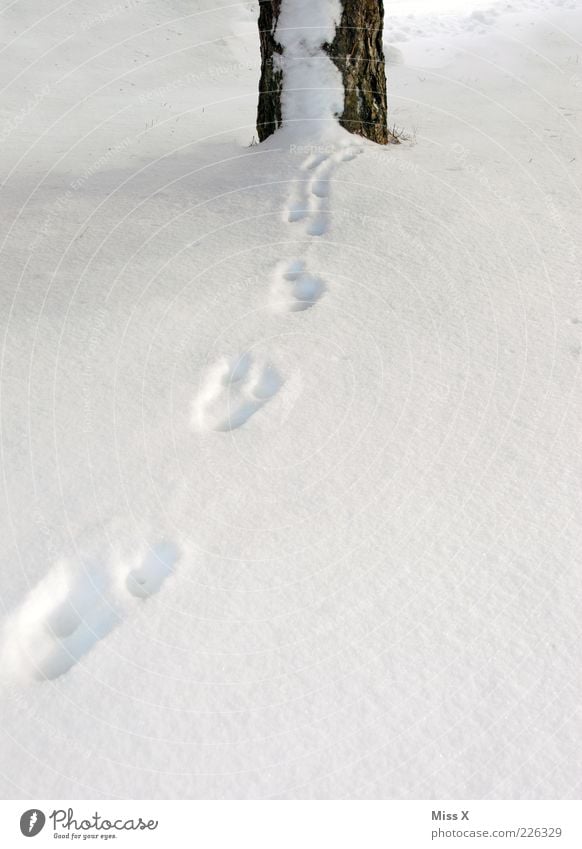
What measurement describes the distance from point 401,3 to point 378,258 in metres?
8.93

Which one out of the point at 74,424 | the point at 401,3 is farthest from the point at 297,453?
the point at 401,3

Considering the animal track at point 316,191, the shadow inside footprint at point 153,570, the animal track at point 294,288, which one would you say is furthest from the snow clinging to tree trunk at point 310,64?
the shadow inside footprint at point 153,570

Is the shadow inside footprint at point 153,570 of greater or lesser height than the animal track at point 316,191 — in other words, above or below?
below

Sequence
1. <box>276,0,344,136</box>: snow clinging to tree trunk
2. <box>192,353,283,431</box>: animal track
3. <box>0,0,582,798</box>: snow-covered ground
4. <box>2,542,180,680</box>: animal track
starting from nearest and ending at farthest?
<box>0,0,582,798</box>: snow-covered ground < <box>2,542,180,680</box>: animal track < <box>192,353,283,431</box>: animal track < <box>276,0,344,136</box>: snow clinging to tree trunk

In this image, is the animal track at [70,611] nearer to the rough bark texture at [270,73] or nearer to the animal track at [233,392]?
the animal track at [233,392]

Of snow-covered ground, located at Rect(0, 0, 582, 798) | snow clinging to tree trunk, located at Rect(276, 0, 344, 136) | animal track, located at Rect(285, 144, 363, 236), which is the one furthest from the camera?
snow clinging to tree trunk, located at Rect(276, 0, 344, 136)

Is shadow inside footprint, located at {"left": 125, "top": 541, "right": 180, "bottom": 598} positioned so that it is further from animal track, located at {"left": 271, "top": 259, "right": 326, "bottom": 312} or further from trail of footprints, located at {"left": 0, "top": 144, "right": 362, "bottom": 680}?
animal track, located at {"left": 271, "top": 259, "right": 326, "bottom": 312}

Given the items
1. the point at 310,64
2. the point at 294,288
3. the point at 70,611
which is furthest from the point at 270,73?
the point at 70,611

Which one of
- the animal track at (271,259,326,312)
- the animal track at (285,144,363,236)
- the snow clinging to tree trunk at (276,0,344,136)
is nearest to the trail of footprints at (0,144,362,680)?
the animal track at (271,259,326,312)

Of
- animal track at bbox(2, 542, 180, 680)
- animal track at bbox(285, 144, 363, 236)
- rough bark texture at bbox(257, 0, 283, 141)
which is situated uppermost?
rough bark texture at bbox(257, 0, 283, 141)

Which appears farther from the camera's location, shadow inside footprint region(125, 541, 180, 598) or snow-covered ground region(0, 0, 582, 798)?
shadow inside footprint region(125, 541, 180, 598)

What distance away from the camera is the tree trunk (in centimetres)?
378

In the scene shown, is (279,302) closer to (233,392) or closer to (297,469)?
(233,392)

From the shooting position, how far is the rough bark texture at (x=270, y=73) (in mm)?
3832
